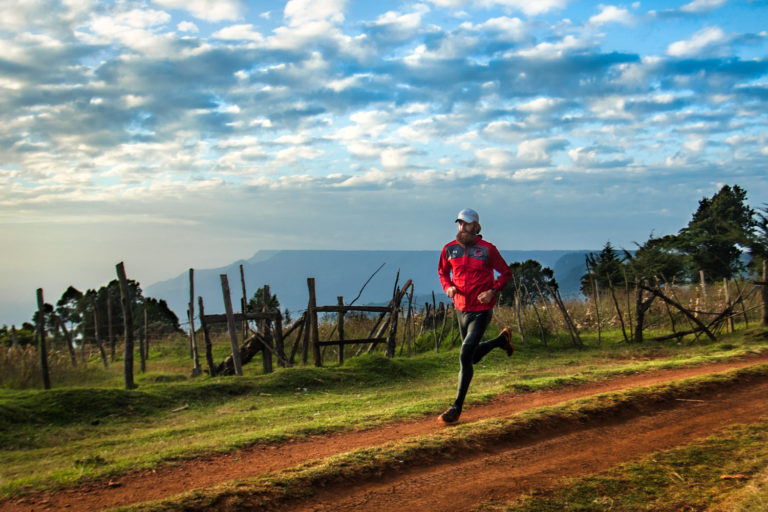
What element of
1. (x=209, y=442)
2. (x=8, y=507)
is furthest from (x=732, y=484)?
(x=8, y=507)

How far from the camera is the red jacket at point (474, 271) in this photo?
22.9 ft

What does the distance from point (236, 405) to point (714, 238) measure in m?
28.6

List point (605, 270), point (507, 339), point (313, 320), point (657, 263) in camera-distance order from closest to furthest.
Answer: point (507, 339) → point (313, 320) → point (657, 263) → point (605, 270)

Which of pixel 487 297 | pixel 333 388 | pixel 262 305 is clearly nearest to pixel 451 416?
pixel 487 297

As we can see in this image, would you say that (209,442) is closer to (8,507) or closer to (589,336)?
(8,507)

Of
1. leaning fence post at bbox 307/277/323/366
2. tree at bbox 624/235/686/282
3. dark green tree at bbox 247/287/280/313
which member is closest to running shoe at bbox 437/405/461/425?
leaning fence post at bbox 307/277/323/366

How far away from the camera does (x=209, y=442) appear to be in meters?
7.00

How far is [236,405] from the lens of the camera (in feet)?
36.1

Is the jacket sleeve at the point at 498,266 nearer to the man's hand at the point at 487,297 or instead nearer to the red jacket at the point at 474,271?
the red jacket at the point at 474,271

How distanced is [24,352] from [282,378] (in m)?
7.39

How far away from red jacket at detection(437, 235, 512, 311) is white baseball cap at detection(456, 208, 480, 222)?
8.8 inches

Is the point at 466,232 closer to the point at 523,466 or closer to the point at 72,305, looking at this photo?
the point at 523,466

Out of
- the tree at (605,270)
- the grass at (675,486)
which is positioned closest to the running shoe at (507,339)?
the grass at (675,486)

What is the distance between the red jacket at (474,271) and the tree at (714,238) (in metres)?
24.5
